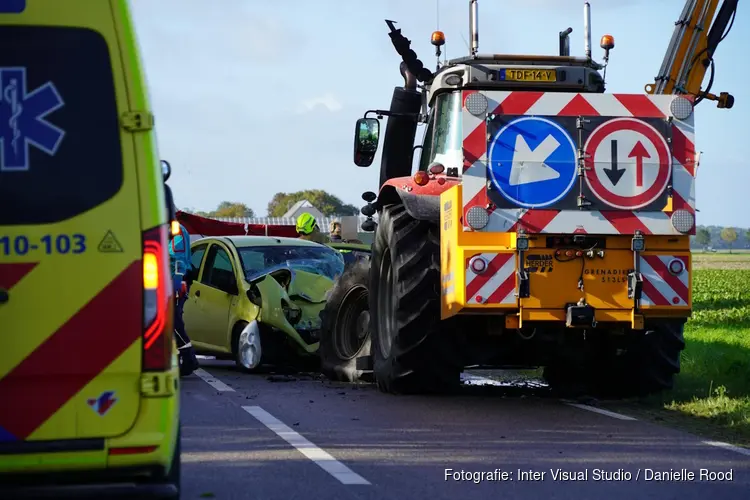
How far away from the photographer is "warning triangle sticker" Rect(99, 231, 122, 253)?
17.2 feet

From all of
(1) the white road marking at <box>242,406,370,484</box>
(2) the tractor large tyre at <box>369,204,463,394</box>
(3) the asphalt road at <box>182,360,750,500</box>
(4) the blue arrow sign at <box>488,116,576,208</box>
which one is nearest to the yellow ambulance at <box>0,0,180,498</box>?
(3) the asphalt road at <box>182,360,750,500</box>

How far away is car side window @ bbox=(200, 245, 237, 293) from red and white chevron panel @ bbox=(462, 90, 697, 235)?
5.22 meters

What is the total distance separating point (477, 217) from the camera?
10727 mm

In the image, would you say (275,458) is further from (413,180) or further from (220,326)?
(220,326)

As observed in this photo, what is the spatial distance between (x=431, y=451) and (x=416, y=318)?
290 centimetres

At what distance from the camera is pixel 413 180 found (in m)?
11.7

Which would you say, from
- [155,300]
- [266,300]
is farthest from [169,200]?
[266,300]

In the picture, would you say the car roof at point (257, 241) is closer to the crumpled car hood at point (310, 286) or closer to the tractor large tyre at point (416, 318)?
the crumpled car hood at point (310, 286)

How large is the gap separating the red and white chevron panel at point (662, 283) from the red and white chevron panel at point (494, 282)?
1060 mm

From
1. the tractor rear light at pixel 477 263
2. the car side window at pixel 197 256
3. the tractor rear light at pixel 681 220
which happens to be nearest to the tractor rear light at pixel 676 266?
the tractor rear light at pixel 681 220

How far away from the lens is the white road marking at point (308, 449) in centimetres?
754

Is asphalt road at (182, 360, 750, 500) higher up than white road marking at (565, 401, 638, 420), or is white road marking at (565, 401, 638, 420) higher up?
asphalt road at (182, 360, 750, 500)

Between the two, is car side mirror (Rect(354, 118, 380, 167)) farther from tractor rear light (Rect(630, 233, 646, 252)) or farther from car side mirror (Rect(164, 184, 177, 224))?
car side mirror (Rect(164, 184, 177, 224))

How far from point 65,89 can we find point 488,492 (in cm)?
324
